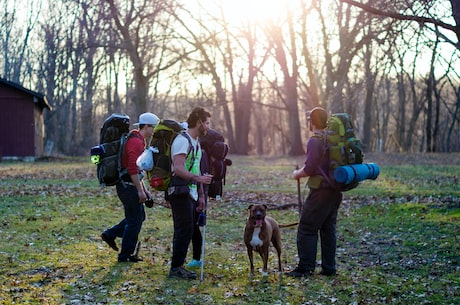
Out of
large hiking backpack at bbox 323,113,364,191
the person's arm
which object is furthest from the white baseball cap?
large hiking backpack at bbox 323,113,364,191

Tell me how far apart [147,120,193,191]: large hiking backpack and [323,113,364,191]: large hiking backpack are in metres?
1.70

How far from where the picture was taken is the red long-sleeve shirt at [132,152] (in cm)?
824

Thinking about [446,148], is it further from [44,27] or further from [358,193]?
[44,27]

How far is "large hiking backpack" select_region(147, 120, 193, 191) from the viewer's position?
7410 mm

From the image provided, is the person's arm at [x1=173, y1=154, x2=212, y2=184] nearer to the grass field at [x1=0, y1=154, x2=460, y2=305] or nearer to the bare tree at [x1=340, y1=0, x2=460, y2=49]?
the grass field at [x1=0, y1=154, x2=460, y2=305]

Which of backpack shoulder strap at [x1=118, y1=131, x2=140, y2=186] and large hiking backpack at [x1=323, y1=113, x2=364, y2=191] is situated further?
backpack shoulder strap at [x1=118, y1=131, x2=140, y2=186]

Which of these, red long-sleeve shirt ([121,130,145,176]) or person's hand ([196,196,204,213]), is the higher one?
red long-sleeve shirt ([121,130,145,176])

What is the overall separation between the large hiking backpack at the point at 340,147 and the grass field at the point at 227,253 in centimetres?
128

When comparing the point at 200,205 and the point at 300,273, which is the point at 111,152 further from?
the point at 300,273

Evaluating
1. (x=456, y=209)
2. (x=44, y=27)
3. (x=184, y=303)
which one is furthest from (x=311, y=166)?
(x=44, y=27)

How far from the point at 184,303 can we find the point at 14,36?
5746 centimetres

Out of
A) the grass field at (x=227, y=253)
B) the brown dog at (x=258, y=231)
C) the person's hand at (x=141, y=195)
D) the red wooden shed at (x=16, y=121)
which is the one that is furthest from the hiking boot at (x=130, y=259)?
the red wooden shed at (x=16, y=121)

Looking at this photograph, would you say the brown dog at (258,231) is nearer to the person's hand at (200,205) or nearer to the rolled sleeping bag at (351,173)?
the person's hand at (200,205)

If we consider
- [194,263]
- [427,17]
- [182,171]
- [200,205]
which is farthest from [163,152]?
[427,17]
